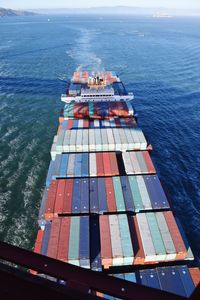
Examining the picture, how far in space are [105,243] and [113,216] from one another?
4.19m

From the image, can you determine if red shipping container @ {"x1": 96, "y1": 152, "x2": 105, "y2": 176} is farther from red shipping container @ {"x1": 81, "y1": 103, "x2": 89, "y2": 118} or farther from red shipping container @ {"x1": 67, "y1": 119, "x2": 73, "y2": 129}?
red shipping container @ {"x1": 81, "y1": 103, "x2": 89, "y2": 118}

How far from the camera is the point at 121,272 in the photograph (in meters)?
26.1

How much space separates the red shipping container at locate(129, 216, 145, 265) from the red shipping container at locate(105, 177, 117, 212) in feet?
9.49

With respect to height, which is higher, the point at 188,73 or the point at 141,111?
the point at 188,73

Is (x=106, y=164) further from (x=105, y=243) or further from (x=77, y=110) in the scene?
(x=77, y=110)

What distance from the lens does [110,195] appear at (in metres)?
32.9

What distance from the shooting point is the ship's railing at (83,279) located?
287cm

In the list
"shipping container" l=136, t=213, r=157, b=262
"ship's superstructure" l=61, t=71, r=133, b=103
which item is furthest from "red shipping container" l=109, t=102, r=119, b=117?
"shipping container" l=136, t=213, r=157, b=262

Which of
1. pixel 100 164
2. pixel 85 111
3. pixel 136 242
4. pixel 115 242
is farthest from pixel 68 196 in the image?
pixel 85 111

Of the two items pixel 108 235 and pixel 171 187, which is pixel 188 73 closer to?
pixel 171 187

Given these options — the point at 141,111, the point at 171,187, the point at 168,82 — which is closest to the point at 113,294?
the point at 171,187

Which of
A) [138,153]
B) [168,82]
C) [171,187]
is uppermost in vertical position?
[168,82]

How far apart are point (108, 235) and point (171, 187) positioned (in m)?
23.3

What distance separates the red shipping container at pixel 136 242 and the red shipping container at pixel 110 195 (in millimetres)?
2892
